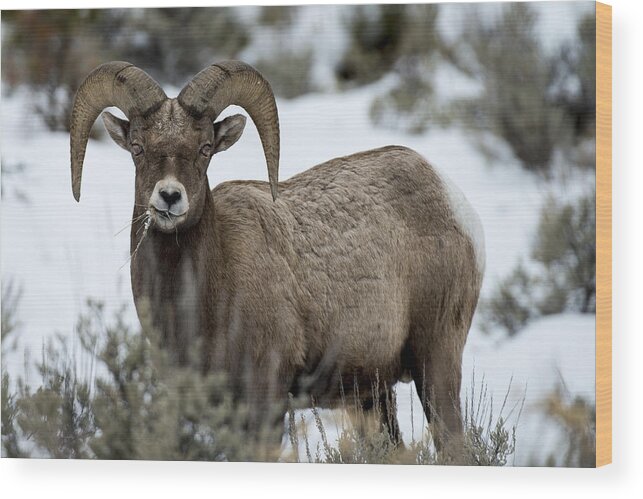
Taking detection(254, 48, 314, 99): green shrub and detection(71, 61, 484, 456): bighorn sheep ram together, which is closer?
detection(71, 61, 484, 456): bighorn sheep ram

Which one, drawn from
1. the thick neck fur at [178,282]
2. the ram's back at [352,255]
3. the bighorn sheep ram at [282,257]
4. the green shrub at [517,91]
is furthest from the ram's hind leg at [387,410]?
the green shrub at [517,91]

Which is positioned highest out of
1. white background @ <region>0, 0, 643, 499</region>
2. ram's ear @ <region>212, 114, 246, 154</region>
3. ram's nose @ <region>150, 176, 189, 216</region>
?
ram's ear @ <region>212, 114, 246, 154</region>

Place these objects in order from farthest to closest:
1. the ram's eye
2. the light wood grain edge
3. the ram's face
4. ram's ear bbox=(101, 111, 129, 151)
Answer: ram's ear bbox=(101, 111, 129, 151)
the ram's eye
the ram's face
the light wood grain edge

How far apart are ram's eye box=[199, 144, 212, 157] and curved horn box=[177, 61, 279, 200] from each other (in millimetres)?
160

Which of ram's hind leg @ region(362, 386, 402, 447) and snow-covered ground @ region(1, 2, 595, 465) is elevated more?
snow-covered ground @ region(1, 2, 595, 465)

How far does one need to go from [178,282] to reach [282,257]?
58 centimetres

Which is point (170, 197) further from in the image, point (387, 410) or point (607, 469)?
point (607, 469)

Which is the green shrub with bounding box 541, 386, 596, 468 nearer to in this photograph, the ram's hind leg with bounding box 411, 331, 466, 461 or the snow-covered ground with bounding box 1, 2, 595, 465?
the snow-covered ground with bounding box 1, 2, 595, 465

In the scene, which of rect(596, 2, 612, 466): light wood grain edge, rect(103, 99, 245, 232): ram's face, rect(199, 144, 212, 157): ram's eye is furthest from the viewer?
rect(199, 144, 212, 157): ram's eye

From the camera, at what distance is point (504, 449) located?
7648 millimetres

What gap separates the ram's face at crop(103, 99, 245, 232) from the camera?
7672 millimetres

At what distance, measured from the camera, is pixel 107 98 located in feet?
26.2

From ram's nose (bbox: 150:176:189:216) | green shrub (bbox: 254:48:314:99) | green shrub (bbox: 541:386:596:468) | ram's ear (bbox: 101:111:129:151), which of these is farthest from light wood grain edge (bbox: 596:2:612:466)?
ram's ear (bbox: 101:111:129:151)

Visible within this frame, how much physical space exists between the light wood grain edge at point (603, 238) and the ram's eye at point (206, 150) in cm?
201
